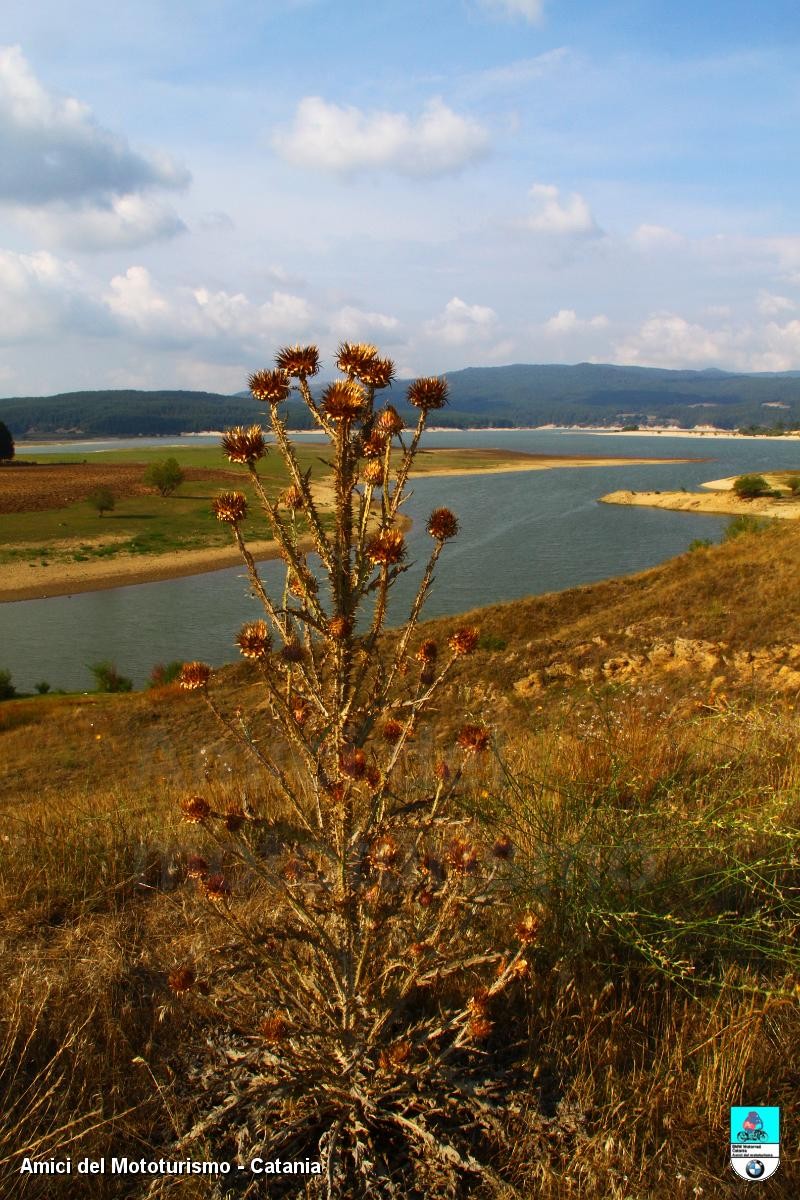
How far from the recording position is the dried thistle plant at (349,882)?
201cm

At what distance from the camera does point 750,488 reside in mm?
59844

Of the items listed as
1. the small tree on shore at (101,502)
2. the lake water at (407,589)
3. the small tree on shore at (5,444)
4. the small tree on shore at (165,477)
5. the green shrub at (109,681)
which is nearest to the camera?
the green shrub at (109,681)

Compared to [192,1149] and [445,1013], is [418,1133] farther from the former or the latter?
[192,1149]

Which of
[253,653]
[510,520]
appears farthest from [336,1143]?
[510,520]

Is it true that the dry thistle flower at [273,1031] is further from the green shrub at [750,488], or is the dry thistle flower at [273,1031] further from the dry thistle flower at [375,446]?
the green shrub at [750,488]

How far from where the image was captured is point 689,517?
193 feet

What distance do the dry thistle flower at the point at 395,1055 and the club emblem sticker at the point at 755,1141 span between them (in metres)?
0.88

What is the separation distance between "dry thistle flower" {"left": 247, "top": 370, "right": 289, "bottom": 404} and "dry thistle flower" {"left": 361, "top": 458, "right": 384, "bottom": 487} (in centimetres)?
30

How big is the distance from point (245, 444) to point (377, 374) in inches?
16.0

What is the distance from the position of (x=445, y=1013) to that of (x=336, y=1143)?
0.45 metres

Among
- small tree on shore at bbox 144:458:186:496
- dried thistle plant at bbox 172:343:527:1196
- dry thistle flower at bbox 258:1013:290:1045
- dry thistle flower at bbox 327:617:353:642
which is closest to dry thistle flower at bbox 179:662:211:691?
dried thistle plant at bbox 172:343:527:1196

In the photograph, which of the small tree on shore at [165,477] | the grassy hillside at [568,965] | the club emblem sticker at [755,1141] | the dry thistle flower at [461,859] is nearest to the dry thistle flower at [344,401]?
the grassy hillside at [568,965]

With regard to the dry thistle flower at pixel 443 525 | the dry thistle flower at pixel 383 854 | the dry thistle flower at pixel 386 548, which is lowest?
the dry thistle flower at pixel 383 854

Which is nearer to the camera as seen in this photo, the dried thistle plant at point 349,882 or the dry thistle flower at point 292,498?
the dried thistle plant at point 349,882
